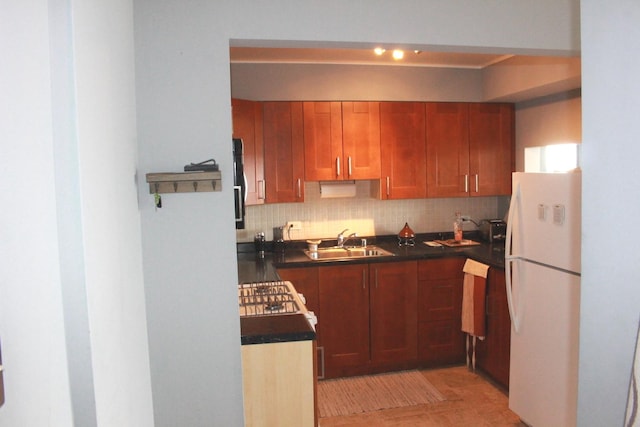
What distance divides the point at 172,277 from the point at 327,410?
194 centimetres

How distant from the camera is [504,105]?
14.6ft

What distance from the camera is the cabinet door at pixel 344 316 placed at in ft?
12.8

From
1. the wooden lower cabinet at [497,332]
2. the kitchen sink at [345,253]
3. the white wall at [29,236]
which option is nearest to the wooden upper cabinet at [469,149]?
the kitchen sink at [345,253]

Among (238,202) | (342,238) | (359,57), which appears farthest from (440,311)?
(238,202)

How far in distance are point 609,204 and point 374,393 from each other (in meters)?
2.72

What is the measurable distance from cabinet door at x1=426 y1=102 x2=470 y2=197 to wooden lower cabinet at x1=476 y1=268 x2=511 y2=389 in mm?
940

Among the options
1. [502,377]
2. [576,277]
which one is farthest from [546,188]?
[502,377]

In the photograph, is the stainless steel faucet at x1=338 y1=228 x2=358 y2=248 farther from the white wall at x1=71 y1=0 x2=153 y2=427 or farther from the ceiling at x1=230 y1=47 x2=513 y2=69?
the white wall at x1=71 y1=0 x2=153 y2=427

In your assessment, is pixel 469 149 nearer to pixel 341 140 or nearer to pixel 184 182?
pixel 341 140

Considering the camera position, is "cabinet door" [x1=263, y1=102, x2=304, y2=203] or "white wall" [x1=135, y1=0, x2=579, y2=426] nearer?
"white wall" [x1=135, y1=0, x2=579, y2=426]

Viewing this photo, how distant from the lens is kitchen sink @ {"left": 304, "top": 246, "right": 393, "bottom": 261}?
409 cm

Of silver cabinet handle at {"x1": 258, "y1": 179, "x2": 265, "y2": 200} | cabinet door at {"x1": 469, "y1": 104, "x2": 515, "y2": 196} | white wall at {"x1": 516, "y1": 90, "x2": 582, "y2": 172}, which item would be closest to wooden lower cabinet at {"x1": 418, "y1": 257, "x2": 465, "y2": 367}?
cabinet door at {"x1": 469, "y1": 104, "x2": 515, "y2": 196}

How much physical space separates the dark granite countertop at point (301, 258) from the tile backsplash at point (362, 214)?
0.08 metres

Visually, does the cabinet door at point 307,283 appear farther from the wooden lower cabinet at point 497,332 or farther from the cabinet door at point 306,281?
the wooden lower cabinet at point 497,332
